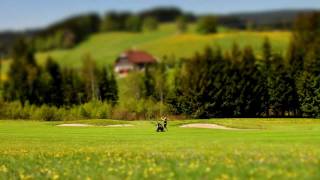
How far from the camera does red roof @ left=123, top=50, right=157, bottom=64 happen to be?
6718 inches

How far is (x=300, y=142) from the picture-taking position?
34375mm

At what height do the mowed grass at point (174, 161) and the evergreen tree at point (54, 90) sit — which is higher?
the evergreen tree at point (54, 90)

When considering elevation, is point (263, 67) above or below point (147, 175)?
above

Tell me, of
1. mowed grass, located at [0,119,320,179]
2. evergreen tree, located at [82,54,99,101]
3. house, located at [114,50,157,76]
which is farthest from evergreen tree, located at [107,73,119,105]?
mowed grass, located at [0,119,320,179]

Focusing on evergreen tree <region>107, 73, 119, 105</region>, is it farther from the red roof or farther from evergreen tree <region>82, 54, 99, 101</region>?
the red roof

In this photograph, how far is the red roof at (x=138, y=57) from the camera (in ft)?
560

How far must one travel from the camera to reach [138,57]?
17325cm

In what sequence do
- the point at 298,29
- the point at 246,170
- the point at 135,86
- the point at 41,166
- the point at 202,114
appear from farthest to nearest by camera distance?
1. the point at 298,29
2. the point at 135,86
3. the point at 202,114
4. the point at 41,166
5. the point at 246,170

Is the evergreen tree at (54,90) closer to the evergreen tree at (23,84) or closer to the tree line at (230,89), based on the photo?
the tree line at (230,89)

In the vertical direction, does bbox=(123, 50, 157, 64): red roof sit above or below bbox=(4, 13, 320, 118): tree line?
above

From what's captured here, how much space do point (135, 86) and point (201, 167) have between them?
3209 inches

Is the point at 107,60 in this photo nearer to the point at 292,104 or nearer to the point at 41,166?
the point at 292,104

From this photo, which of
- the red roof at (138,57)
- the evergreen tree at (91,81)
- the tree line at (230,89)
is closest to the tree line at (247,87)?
the tree line at (230,89)

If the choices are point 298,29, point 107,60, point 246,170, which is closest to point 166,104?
point 246,170
